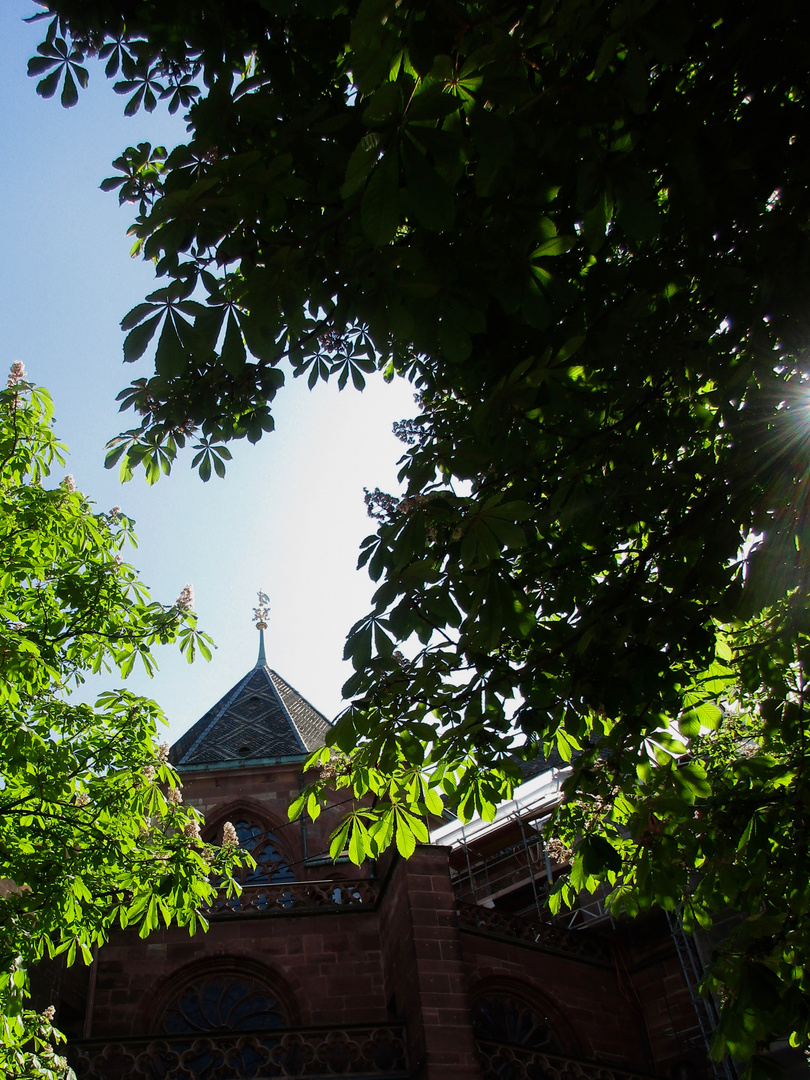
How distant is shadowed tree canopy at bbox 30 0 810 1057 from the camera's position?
2.81 meters

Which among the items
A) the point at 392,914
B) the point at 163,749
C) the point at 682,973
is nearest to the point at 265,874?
the point at 392,914

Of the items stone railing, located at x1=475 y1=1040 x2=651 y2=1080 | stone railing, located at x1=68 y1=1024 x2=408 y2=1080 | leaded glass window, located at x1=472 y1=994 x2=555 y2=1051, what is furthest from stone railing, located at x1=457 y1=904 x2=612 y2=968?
stone railing, located at x1=68 y1=1024 x2=408 y2=1080

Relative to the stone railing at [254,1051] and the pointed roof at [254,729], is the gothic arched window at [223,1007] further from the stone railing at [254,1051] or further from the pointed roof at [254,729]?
the pointed roof at [254,729]

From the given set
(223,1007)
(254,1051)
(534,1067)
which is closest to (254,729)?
(223,1007)

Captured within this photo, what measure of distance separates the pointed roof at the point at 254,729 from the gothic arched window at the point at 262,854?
→ 1.21m

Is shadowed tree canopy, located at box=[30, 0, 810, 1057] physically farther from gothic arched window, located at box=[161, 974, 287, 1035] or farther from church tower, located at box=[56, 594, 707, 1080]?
gothic arched window, located at box=[161, 974, 287, 1035]

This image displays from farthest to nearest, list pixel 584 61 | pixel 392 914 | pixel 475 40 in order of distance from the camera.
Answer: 1. pixel 392 914
2. pixel 584 61
3. pixel 475 40

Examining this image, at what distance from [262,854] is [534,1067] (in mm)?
6217

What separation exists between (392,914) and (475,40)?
1204cm

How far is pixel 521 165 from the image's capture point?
3.12m

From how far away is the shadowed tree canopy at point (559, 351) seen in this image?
281 centimetres

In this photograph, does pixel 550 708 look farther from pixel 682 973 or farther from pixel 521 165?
pixel 682 973

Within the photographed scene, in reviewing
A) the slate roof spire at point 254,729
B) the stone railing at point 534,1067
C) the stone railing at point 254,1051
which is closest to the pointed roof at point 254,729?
the slate roof spire at point 254,729

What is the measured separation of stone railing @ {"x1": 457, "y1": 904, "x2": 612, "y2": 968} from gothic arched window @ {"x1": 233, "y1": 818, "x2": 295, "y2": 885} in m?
3.15
